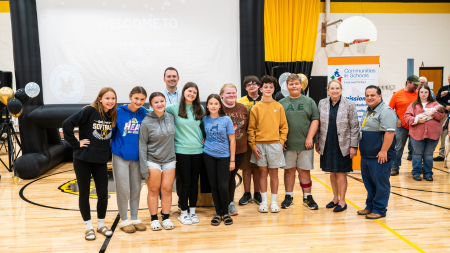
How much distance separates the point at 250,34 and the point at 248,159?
10.5 ft

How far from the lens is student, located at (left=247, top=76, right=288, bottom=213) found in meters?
3.37

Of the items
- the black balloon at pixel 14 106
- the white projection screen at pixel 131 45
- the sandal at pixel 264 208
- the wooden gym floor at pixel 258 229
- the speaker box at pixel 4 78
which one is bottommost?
the wooden gym floor at pixel 258 229

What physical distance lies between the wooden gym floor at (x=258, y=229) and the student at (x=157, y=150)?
0.40 meters

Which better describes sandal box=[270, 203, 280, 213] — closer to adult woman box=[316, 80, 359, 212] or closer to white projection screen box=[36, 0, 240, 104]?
adult woman box=[316, 80, 359, 212]

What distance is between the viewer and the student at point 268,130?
11.0 feet

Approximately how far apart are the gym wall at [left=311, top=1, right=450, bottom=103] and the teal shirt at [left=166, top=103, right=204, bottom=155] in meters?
7.29

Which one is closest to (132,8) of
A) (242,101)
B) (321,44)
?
(242,101)

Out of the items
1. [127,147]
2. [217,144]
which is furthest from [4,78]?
[217,144]

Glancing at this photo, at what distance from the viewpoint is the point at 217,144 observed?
3115mm

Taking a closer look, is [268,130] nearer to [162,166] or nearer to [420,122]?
[162,166]

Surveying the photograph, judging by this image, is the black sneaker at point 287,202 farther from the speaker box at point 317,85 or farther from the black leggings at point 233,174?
the speaker box at point 317,85

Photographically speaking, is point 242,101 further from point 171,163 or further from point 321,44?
point 321,44

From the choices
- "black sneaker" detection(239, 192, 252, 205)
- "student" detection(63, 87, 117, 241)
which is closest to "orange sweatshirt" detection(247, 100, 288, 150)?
"black sneaker" detection(239, 192, 252, 205)

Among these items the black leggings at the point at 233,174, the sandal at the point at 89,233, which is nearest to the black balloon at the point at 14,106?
the sandal at the point at 89,233
